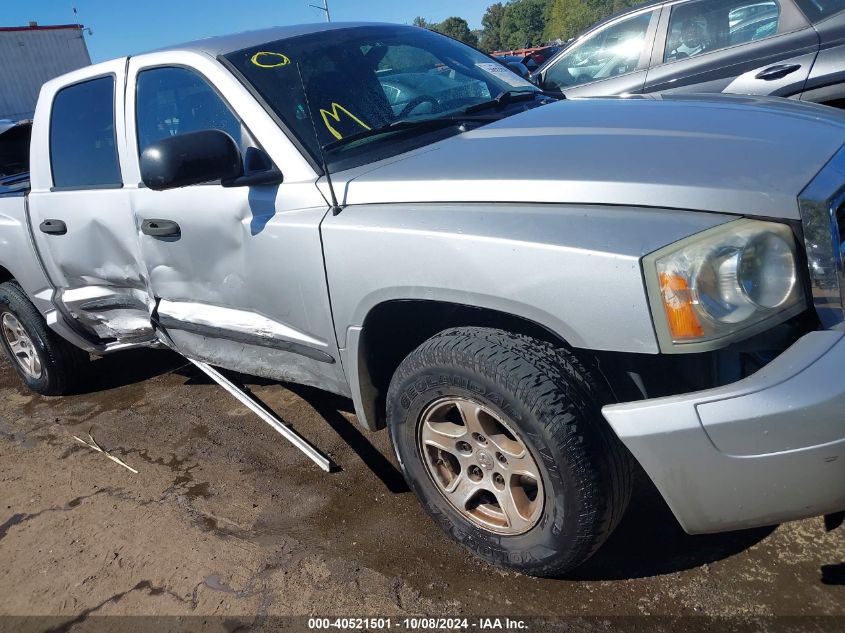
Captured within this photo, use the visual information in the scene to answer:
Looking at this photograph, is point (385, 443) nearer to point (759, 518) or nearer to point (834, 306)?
point (759, 518)

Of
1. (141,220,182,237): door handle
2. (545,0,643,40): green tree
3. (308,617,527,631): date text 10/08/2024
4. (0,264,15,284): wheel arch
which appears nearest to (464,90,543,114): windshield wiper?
(141,220,182,237): door handle

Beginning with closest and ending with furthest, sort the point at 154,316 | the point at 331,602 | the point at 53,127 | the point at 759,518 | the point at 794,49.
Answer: the point at 759,518 < the point at 331,602 < the point at 154,316 < the point at 53,127 < the point at 794,49

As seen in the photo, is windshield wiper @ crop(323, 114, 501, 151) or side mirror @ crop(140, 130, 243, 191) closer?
side mirror @ crop(140, 130, 243, 191)

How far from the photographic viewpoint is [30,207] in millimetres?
Answer: 3609

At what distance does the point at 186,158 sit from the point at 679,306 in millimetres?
1625

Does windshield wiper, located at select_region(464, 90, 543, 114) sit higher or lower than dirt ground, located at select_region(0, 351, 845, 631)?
higher

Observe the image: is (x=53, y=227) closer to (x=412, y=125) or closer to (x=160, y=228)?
(x=160, y=228)

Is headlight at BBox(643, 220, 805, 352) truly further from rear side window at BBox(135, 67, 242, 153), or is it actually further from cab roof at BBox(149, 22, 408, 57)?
cab roof at BBox(149, 22, 408, 57)

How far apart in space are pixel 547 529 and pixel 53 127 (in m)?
3.24

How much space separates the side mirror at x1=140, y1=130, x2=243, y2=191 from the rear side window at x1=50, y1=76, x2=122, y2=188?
0.96 m

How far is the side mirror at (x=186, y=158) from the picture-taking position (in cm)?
226

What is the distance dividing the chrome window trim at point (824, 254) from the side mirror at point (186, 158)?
1775mm

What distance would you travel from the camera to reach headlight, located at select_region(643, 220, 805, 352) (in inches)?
63.2

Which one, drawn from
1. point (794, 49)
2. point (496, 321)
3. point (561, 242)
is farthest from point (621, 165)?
point (794, 49)
